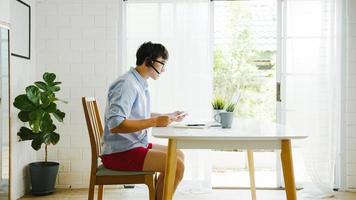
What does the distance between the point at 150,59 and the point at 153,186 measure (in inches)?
30.1

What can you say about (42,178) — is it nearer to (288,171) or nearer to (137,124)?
(137,124)

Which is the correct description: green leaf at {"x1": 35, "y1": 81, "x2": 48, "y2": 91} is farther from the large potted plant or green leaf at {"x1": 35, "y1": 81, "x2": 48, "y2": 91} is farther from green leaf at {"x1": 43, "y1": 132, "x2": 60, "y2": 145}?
green leaf at {"x1": 43, "y1": 132, "x2": 60, "y2": 145}

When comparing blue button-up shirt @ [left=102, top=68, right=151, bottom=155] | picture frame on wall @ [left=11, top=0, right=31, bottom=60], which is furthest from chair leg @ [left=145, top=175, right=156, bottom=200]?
picture frame on wall @ [left=11, top=0, right=31, bottom=60]

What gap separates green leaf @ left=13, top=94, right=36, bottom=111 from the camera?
3.62m

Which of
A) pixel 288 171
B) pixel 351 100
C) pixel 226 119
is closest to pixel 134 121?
pixel 226 119

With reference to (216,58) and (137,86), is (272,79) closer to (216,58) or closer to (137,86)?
(216,58)

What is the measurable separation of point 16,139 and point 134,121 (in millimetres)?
1863

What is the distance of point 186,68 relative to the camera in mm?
4137

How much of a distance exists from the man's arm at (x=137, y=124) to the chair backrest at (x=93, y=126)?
0.90 ft

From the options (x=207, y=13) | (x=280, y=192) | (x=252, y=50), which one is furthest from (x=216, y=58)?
(x=280, y=192)

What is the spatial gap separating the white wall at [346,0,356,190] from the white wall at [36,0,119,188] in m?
2.24

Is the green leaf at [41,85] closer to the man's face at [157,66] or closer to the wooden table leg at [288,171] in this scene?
the man's face at [157,66]

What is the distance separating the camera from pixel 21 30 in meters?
3.88

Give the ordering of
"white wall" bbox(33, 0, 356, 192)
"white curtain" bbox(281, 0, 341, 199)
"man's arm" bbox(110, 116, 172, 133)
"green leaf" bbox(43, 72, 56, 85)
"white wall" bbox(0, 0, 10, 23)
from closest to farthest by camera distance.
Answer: "man's arm" bbox(110, 116, 172, 133) → "white wall" bbox(0, 0, 10, 23) → "green leaf" bbox(43, 72, 56, 85) → "white curtain" bbox(281, 0, 341, 199) → "white wall" bbox(33, 0, 356, 192)
